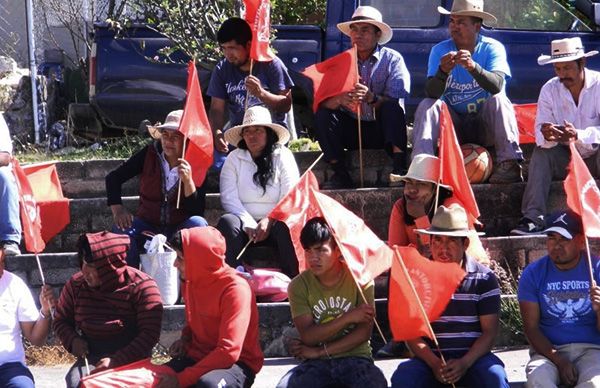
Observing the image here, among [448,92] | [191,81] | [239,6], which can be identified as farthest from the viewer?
→ [239,6]

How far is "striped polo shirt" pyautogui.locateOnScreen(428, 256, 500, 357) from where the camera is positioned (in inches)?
291

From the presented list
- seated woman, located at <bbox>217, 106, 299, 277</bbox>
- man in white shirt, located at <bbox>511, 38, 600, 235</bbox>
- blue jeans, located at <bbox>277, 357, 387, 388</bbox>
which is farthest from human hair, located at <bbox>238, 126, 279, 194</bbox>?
blue jeans, located at <bbox>277, 357, 387, 388</bbox>

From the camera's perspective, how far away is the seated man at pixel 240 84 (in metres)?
9.89

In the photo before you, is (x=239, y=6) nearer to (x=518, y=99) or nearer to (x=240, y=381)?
(x=518, y=99)

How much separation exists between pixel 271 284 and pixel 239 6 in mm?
3660

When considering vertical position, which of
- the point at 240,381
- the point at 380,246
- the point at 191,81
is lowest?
the point at 240,381

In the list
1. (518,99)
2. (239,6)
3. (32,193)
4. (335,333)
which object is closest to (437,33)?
(518,99)

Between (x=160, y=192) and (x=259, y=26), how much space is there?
144cm

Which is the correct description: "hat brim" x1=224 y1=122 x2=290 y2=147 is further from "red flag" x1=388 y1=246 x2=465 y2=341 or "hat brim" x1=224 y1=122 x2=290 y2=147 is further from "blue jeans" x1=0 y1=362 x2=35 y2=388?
"blue jeans" x1=0 y1=362 x2=35 y2=388

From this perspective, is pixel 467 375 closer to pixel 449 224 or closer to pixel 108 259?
pixel 449 224

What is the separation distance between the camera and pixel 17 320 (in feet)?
24.7

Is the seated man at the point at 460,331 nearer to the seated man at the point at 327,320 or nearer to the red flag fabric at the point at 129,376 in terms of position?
the seated man at the point at 327,320

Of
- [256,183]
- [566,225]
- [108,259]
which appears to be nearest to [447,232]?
[566,225]

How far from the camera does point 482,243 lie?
9039 mm
